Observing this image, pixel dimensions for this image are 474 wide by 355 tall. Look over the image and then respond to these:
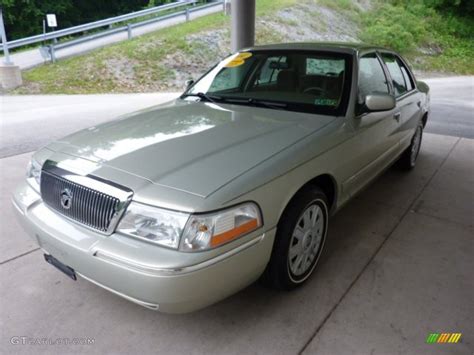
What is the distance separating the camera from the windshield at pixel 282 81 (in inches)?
122

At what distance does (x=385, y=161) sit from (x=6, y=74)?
11.0 m

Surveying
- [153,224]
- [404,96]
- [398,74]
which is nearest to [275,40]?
[398,74]

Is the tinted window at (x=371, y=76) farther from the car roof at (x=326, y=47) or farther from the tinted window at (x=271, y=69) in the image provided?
the tinted window at (x=271, y=69)

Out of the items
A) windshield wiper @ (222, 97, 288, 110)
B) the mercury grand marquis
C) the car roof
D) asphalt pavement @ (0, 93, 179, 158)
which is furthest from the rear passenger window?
asphalt pavement @ (0, 93, 179, 158)

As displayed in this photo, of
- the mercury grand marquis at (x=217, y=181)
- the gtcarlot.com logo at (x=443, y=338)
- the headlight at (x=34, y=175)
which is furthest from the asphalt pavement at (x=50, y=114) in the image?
the gtcarlot.com logo at (x=443, y=338)

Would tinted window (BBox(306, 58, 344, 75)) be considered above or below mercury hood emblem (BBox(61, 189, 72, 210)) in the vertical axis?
above

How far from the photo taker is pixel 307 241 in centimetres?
265

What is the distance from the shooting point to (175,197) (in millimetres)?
1929

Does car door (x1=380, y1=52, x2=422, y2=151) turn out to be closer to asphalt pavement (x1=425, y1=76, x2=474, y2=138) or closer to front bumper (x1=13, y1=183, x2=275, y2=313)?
front bumper (x1=13, y1=183, x2=275, y2=313)

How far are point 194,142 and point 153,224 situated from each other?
71 cm

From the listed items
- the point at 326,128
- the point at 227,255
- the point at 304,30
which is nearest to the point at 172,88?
the point at 304,30

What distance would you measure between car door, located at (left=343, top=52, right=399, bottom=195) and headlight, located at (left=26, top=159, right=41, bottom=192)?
2142 millimetres

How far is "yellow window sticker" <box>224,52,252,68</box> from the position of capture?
373 cm

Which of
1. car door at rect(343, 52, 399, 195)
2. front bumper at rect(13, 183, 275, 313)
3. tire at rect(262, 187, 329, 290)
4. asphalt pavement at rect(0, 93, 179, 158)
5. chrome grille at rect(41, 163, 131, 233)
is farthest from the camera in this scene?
asphalt pavement at rect(0, 93, 179, 158)
